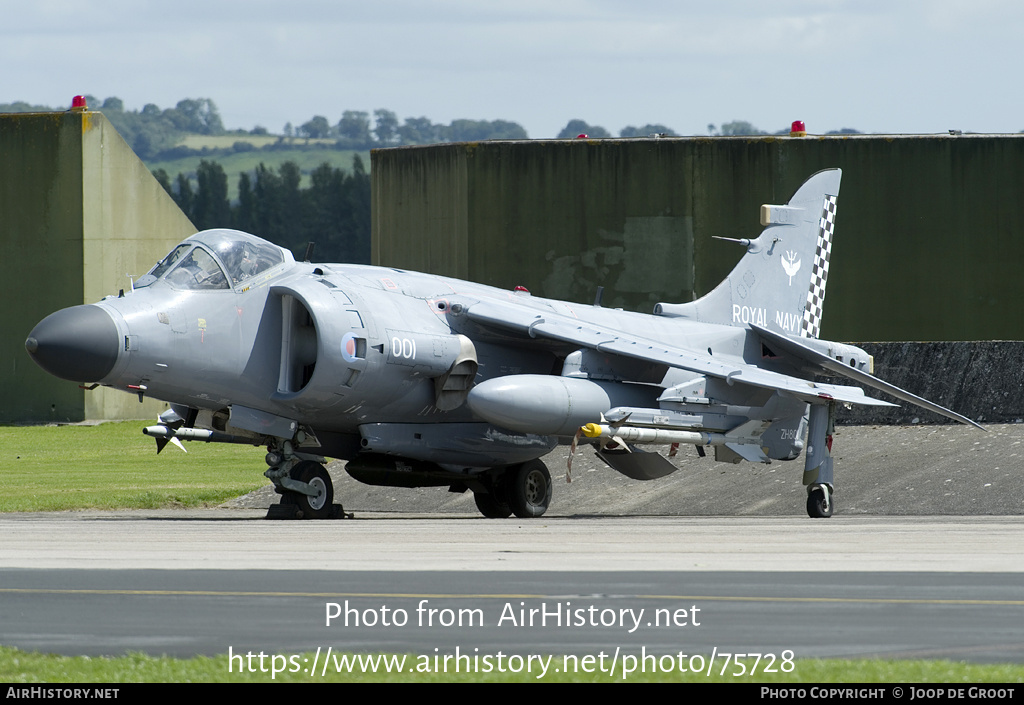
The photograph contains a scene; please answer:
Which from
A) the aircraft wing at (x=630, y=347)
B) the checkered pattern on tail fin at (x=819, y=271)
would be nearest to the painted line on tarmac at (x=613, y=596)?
the aircraft wing at (x=630, y=347)

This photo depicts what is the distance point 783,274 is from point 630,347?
4880 mm

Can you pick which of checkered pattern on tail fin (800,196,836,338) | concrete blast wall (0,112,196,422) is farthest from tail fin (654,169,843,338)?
concrete blast wall (0,112,196,422)

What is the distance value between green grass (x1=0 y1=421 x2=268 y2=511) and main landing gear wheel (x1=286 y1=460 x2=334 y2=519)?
4.08m

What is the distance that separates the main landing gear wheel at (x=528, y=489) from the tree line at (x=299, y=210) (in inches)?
4170

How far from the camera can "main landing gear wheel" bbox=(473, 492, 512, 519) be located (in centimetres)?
2098

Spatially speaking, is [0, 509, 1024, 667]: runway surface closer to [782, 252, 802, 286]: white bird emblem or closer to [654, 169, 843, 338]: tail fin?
[654, 169, 843, 338]: tail fin

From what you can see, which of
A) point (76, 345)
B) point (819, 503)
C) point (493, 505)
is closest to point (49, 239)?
point (493, 505)

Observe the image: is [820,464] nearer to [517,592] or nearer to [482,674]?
[517,592]

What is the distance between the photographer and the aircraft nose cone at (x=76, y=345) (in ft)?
53.7

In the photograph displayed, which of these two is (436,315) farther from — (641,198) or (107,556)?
(641,198)

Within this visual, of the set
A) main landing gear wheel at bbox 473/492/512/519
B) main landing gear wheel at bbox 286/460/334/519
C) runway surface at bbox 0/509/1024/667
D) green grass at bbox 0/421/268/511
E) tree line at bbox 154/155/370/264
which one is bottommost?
green grass at bbox 0/421/268/511

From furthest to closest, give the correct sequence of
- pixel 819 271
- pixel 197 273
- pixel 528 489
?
1. pixel 819 271
2. pixel 528 489
3. pixel 197 273

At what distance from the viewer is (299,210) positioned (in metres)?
141

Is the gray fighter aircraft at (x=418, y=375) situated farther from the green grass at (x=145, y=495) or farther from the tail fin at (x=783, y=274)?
the green grass at (x=145, y=495)
